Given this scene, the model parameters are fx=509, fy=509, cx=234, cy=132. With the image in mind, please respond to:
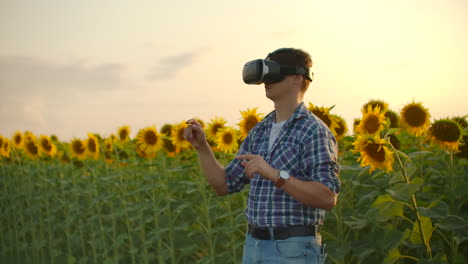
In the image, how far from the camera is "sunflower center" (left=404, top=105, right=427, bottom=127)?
539 cm

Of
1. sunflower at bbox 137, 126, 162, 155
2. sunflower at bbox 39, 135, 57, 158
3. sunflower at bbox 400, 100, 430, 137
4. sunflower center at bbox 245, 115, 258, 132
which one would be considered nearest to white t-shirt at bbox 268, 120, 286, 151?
sunflower center at bbox 245, 115, 258, 132

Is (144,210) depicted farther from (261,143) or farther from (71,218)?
(261,143)

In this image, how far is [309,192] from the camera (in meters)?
2.76

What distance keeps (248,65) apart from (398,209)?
1456 mm

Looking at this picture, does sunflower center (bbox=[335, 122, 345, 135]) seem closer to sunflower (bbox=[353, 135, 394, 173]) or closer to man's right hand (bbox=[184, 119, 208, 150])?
sunflower (bbox=[353, 135, 394, 173])

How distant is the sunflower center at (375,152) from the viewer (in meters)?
3.58

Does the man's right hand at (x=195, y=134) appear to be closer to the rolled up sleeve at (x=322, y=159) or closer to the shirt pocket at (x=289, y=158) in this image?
the shirt pocket at (x=289, y=158)

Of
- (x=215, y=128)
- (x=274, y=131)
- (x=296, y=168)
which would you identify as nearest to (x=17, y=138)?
(x=215, y=128)

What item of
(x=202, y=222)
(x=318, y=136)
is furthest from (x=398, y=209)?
(x=202, y=222)

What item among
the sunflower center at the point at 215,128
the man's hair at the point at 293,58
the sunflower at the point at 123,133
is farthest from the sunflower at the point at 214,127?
the man's hair at the point at 293,58

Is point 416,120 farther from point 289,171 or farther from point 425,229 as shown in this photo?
point 289,171

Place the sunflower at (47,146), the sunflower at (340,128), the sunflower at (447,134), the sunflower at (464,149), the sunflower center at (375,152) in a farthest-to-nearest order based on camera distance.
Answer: the sunflower at (47,146) < the sunflower at (340,128) < the sunflower at (464,149) < the sunflower at (447,134) < the sunflower center at (375,152)

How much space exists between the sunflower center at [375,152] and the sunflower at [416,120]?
2006 mm

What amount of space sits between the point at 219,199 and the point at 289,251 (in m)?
3.53
